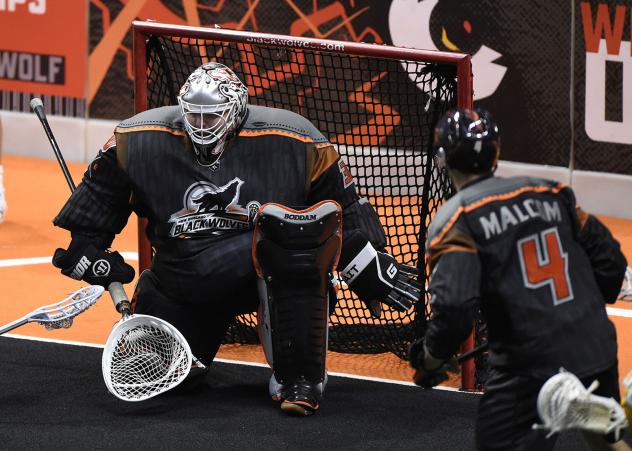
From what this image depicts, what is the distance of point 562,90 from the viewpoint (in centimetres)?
894

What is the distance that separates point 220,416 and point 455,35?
4.49 meters

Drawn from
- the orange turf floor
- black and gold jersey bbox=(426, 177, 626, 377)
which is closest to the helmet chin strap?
the orange turf floor

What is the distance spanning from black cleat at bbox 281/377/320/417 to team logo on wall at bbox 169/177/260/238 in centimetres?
70

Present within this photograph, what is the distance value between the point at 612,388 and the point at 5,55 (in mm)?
7913

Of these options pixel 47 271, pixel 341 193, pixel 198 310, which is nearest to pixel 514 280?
pixel 341 193

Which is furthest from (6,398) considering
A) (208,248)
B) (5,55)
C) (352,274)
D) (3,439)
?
(5,55)

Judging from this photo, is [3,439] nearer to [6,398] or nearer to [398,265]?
[6,398]

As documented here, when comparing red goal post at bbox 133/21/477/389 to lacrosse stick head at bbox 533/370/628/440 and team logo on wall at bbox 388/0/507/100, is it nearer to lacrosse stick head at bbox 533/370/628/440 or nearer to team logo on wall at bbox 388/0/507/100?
lacrosse stick head at bbox 533/370/628/440

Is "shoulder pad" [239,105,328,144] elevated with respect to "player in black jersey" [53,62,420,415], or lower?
elevated

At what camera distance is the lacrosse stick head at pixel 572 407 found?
12.6 ft

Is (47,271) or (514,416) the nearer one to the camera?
(514,416)

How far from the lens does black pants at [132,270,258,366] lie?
5527mm

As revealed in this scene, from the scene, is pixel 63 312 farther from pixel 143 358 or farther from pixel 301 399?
pixel 301 399

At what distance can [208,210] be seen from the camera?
546 cm
